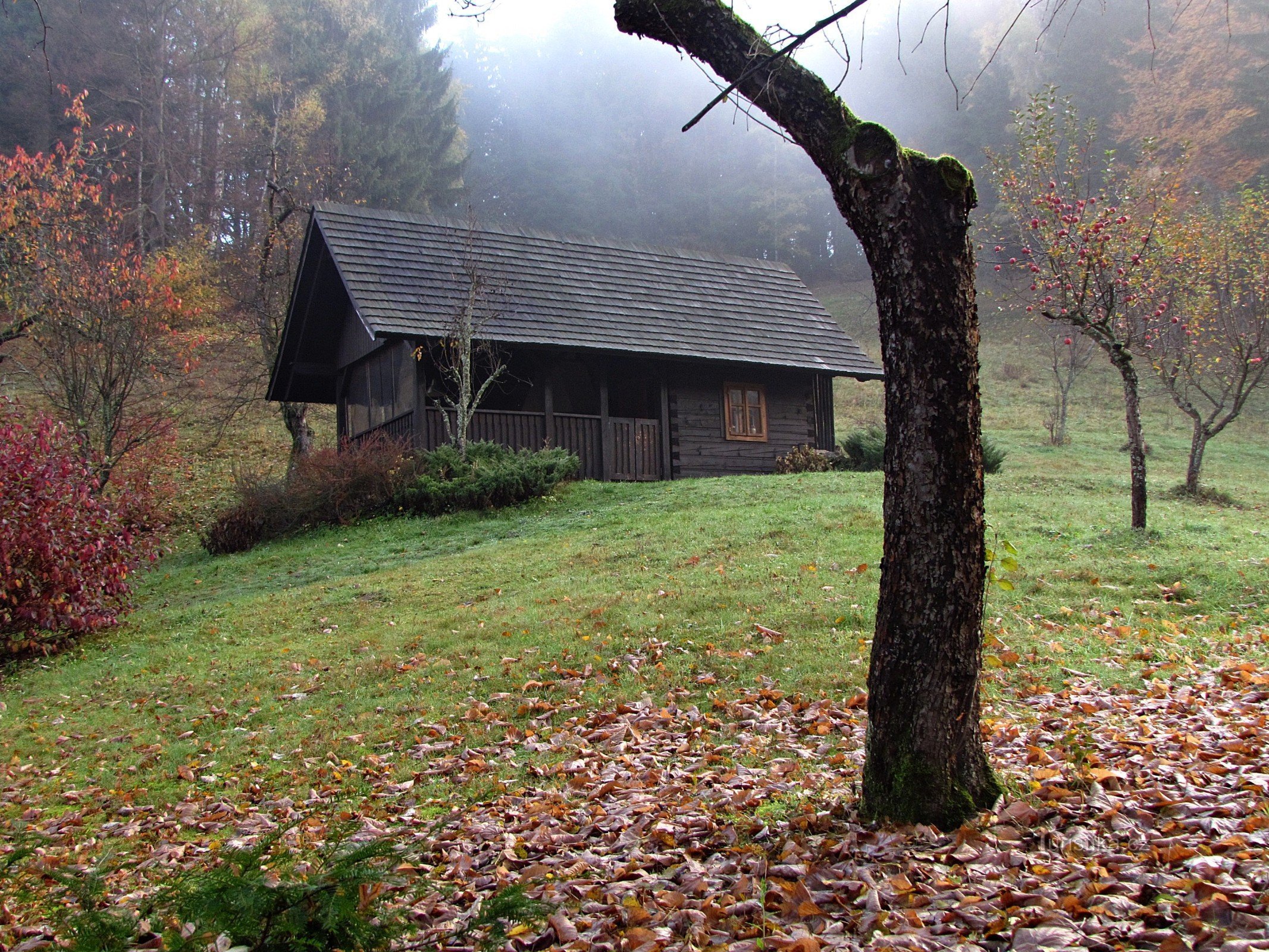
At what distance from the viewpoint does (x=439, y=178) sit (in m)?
48.0

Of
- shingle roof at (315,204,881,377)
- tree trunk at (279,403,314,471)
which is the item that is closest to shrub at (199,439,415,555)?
shingle roof at (315,204,881,377)

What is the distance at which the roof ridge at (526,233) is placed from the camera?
2097 cm

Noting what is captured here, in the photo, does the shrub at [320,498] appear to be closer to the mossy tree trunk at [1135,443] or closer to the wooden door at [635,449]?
the wooden door at [635,449]

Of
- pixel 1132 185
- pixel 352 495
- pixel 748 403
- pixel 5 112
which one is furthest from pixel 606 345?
pixel 5 112

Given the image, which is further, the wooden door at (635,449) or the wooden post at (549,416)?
the wooden door at (635,449)

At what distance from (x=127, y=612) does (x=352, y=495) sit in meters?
5.30

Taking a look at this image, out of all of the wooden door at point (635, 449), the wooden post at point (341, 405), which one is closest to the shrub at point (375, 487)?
the wooden door at point (635, 449)

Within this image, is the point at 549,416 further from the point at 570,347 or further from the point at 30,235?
the point at 30,235

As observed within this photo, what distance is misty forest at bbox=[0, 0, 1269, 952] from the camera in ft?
12.2

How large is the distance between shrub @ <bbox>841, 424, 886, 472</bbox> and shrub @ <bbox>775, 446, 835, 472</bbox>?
1.43ft

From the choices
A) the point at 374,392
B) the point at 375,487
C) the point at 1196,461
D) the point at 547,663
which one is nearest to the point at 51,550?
the point at 547,663

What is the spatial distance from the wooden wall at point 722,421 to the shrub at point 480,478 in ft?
13.7

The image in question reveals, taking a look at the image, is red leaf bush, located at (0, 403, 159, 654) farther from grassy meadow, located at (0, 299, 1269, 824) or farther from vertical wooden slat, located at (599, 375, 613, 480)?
vertical wooden slat, located at (599, 375, 613, 480)

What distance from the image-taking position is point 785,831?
443cm
